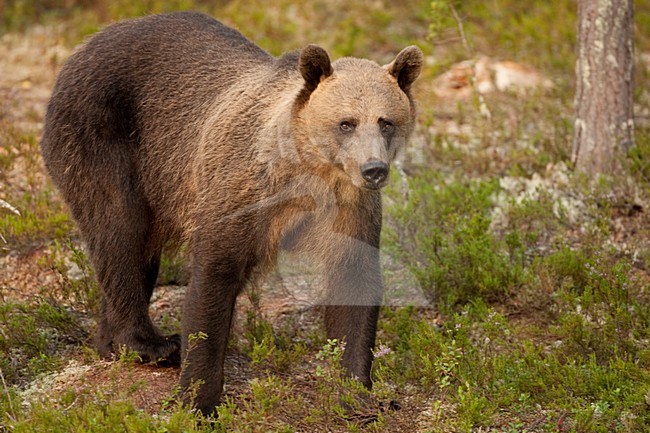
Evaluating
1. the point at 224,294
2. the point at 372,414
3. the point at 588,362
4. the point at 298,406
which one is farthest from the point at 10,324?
the point at 588,362

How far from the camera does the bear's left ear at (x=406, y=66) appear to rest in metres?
4.36

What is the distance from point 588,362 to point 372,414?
1314mm

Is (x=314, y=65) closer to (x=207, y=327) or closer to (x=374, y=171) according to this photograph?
(x=374, y=171)

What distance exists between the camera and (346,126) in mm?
4215

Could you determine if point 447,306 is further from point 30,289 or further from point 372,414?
point 30,289

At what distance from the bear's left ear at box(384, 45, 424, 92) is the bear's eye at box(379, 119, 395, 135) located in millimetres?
289

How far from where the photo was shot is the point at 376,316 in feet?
15.5

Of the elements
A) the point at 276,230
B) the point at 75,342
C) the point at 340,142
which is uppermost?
the point at 340,142

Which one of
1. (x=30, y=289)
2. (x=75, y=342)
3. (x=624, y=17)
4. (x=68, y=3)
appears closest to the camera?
(x=75, y=342)

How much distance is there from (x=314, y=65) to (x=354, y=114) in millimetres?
322

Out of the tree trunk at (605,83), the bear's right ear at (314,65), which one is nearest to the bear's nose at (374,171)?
the bear's right ear at (314,65)

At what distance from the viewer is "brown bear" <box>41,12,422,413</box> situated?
4.34 m

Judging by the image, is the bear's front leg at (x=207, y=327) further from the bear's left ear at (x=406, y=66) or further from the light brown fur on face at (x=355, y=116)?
the bear's left ear at (x=406, y=66)

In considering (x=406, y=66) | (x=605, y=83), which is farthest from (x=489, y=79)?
(x=406, y=66)
